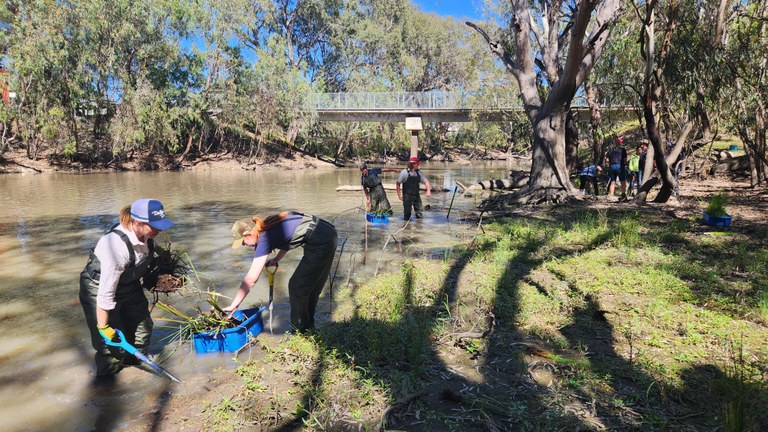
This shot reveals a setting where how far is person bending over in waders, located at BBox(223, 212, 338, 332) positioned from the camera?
447 centimetres

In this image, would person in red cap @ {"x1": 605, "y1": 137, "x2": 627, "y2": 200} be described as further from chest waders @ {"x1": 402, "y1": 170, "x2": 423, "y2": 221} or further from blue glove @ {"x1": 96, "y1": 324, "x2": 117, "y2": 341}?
blue glove @ {"x1": 96, "y1": 324, "x2": 117, "y2": 341}

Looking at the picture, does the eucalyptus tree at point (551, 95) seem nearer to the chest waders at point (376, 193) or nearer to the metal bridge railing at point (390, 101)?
the chest waders at point (376, 193)

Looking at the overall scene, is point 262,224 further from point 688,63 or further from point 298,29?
point 298,29

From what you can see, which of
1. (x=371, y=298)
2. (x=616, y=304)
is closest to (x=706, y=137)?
(x=616, y=304)

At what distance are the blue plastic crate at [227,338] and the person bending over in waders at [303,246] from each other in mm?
202

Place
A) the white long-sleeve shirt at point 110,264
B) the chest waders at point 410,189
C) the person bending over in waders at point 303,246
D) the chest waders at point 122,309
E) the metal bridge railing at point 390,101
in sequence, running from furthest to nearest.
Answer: the metal bridge railing at point 390,101 → the chest waders at point 410,189 → the person bending over in waders at point 303,246 → the chest waders at point 122,309 → the white long-sleeve shirt at point 110,264

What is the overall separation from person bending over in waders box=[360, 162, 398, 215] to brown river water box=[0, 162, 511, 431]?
22.7 inches

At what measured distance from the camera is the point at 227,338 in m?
4.61

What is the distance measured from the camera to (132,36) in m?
29.0

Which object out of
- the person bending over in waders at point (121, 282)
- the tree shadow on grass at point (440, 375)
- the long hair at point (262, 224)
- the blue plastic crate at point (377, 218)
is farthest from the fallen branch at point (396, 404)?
the blue plastic crate at point (377, 218)

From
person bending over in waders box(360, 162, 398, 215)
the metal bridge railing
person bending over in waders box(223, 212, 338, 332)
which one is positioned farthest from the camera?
the metal bridge railing

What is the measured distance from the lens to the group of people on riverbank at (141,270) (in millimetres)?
3750

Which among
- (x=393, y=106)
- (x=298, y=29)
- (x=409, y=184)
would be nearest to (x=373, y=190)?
(x=409, y=184)

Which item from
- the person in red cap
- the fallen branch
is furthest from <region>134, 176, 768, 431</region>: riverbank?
the person in red cap
